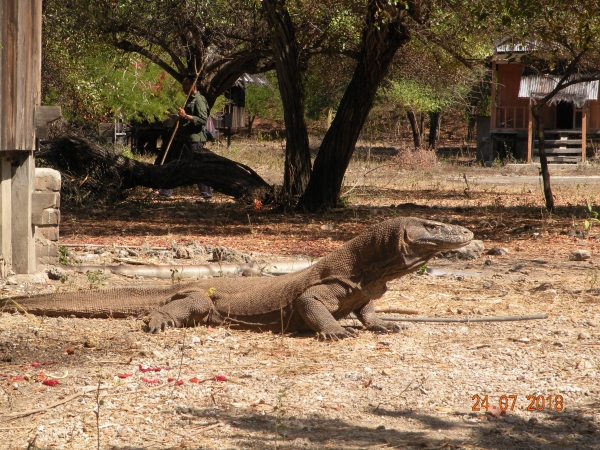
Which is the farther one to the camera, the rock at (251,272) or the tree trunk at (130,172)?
the tree trunk at (130,172)

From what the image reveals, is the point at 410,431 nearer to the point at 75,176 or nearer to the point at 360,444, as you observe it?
the point at 360,444

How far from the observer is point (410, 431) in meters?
3.91

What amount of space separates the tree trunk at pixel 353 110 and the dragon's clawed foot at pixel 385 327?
7.39 m

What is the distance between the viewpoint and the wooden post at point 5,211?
300 inches

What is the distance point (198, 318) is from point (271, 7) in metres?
7.71

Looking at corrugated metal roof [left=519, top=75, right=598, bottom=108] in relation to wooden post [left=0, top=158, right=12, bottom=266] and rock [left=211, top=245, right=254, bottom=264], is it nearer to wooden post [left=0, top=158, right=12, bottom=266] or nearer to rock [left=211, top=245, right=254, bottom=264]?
rock [left=211, top=245, right=254, bottom=264]

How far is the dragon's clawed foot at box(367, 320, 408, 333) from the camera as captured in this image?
5.91 m

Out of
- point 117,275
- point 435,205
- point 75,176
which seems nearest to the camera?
point 117,275

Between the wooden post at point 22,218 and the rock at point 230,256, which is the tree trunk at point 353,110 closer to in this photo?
the rock at point 230,256

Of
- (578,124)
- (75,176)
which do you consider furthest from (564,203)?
(578,124)

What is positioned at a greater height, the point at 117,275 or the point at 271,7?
the point at 271,7

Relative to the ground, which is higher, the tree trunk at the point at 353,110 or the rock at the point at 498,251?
the tree trunk at the point at 353,110

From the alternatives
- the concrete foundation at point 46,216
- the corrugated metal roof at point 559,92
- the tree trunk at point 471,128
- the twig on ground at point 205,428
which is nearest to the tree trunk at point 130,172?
the concrete foundation at point 46,216

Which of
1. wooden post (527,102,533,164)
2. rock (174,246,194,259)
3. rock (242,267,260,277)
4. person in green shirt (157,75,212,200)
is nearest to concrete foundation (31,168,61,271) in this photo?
rock (174,246,194,259)
